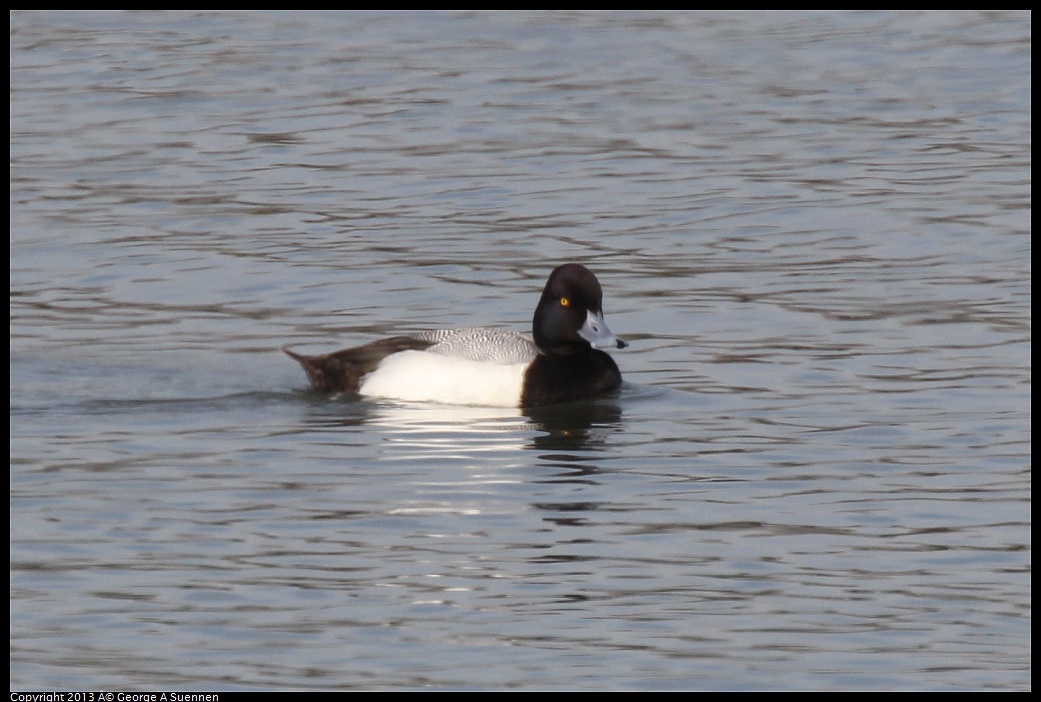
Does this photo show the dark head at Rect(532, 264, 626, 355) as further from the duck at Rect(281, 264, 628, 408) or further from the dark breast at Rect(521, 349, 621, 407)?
the dark breast at Rect(521, 349, 621, 407)

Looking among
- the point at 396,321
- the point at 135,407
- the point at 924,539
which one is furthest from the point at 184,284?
the point at 924,539

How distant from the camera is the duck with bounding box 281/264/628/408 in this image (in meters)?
11.8

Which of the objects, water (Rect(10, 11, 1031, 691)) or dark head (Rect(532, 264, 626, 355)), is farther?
dark head (Rect(532, 264, 626, 355))

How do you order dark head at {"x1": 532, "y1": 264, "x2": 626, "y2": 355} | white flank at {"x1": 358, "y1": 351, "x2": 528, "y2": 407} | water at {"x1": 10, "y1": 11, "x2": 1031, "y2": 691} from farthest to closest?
dark head at {"x1": 532, "y1": 264, "x2": 626, "y2": 355} → white flank at {"x1": 358, "y1": 351, "x2": 528, "y2": 407} → water at {"x1": 10, "y1": 11, "x2": 1031, "y2": 691}

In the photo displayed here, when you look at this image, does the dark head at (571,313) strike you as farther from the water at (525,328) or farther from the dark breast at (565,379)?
the water at (525,328)

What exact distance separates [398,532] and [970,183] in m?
10.1

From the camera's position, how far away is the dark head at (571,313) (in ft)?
40.1

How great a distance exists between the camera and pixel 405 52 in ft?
80.2

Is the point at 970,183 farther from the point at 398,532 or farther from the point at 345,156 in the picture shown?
the point at 398,532

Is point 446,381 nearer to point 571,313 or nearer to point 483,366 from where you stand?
point 483,366

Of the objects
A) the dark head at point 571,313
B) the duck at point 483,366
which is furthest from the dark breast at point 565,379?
the dark head at point 571,313

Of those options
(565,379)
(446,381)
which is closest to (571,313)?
(565,379)

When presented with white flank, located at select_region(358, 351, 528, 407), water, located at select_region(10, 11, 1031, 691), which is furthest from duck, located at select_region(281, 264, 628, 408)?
water, located at select_region(10, 11, 1031, 691)

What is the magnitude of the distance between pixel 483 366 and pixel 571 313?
706 millimetres
